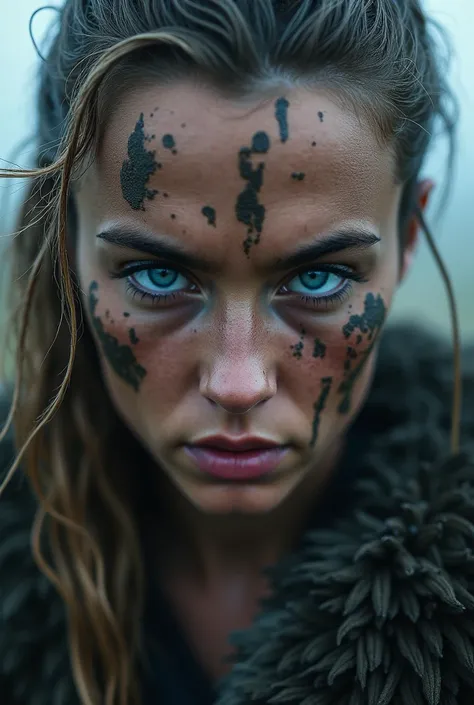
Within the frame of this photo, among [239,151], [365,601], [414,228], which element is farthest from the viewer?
[414,228]

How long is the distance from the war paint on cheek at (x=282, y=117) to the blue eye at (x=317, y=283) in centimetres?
16

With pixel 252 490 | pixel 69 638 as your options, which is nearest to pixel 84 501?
pixel 69 638

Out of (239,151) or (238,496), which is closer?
(239,151)

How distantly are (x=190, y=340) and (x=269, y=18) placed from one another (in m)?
0.37

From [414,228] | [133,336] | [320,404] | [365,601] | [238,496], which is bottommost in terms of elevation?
[365,601]

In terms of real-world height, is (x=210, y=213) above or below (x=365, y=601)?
above

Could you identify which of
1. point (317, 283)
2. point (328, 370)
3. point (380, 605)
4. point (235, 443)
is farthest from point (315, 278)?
point (380, 605)

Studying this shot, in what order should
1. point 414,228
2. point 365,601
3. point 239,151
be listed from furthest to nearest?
point 414,228 → point 365,601 → point 239,151

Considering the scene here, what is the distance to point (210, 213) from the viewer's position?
87cm

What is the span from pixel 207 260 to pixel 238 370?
13 centimetres

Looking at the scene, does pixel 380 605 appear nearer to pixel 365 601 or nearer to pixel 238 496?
pixel 365 601

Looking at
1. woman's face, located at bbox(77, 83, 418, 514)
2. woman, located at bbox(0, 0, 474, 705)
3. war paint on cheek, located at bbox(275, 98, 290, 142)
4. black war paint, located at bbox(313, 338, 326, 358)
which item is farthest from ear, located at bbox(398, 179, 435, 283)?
war paint on cheek, located at bbox(275, 98, 290, 142)

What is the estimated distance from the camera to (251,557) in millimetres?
1233

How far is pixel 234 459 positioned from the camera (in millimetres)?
958
